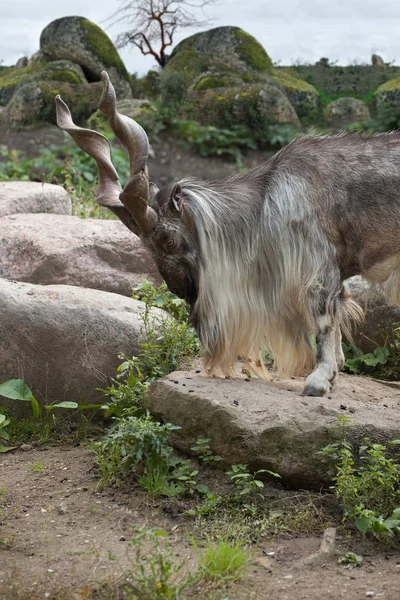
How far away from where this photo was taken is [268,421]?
4.78 metres

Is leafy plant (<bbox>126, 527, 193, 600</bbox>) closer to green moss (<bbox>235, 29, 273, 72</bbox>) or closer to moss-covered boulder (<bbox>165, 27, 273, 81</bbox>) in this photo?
moss-covered boulder (<bbox>165, 27, 273, 81</bbox>)

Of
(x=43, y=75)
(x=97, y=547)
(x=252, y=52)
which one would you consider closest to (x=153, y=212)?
(x=97, y=547)

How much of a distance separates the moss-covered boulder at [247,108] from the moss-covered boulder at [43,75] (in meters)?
2.46

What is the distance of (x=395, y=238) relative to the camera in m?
5.77

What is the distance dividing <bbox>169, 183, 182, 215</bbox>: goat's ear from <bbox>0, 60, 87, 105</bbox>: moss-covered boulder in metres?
11.6

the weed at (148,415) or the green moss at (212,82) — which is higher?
the green moss at (212,82)

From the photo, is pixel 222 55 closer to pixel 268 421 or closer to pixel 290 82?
pixel 290 82

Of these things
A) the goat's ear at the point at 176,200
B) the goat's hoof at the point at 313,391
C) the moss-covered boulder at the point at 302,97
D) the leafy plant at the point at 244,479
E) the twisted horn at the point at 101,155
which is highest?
the moss-covered boulder at the point at 302,97

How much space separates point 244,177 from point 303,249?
74cm

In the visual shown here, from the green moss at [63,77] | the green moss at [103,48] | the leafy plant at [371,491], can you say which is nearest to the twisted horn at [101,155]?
the leafy plant at [371,491]

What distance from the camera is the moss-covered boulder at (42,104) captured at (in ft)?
51.8

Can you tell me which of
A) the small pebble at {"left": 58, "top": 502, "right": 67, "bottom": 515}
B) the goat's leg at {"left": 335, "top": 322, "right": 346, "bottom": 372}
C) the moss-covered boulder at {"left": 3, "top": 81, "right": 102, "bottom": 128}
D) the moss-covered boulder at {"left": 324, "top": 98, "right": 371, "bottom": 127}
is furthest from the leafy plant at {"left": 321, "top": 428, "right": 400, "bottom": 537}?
the moss-covered boulder at {"left": 3, "top": 81, "right": 102, "bottom": 128}

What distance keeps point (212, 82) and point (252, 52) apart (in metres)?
1.21

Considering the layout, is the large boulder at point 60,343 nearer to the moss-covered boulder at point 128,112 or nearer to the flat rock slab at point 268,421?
the flat rock slab at point 268,421
